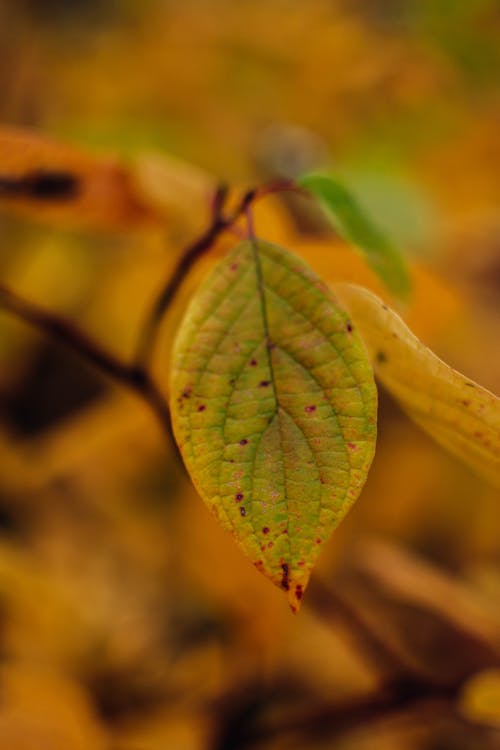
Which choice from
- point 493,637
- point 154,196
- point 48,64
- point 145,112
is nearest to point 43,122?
point 48,64

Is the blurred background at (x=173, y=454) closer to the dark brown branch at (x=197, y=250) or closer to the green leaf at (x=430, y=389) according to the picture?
the dark brown branch at (x=197, y=250)

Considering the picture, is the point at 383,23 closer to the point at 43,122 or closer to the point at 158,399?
the point at 43,122

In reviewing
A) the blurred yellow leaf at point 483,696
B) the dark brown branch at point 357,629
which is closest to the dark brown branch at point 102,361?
the dark brown branch at point 357,629

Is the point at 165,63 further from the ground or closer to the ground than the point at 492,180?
further from the ground

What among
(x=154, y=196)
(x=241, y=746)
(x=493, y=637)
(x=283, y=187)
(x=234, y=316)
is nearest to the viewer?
(x=234, y=316)

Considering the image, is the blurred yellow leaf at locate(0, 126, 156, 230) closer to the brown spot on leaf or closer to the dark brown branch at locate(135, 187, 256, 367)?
the dark brown branch at locate(135, 187, 256, 367)

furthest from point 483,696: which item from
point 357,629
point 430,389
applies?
point 430,389

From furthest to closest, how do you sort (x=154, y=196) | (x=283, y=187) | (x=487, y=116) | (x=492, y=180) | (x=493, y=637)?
(x=487, y=116) < (x=492, y=180) < (x=493, y=637) < (x=154, y=196) < (x=283, y=187)
